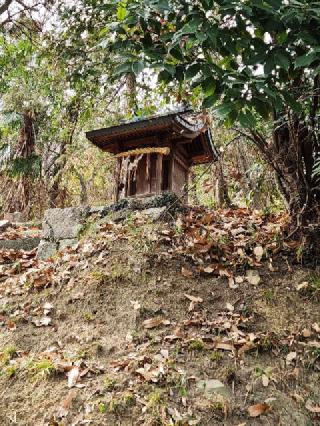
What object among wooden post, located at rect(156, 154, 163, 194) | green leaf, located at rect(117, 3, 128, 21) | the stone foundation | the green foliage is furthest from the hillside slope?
the green foliage

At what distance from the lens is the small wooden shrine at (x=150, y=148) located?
7.43m

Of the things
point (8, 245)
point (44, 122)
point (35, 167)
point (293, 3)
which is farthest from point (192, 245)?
point (44, 122)

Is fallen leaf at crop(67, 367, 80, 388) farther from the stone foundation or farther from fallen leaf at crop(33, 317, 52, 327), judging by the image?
the stone foundation

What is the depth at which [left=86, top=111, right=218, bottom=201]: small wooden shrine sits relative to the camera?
7.43m

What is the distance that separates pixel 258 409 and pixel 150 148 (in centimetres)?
569

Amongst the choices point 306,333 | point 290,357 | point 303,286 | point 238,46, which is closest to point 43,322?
point 290,357

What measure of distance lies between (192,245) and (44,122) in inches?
328

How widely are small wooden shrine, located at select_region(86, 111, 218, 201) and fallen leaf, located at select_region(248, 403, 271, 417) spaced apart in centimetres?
498

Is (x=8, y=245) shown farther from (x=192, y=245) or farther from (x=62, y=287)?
(x=192, y=245)

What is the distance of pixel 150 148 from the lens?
7789 millimetres

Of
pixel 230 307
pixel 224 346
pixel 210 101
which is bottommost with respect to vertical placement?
pixel 224 346

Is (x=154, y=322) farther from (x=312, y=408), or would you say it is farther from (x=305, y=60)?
(x=305, y=60)

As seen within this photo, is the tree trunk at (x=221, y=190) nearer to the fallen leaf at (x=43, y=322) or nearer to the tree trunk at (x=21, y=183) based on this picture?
the fallen leaf at (x=43, y=322)

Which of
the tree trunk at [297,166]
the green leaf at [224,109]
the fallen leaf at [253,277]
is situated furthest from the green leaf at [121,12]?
the fallen leaf at [253,277]
